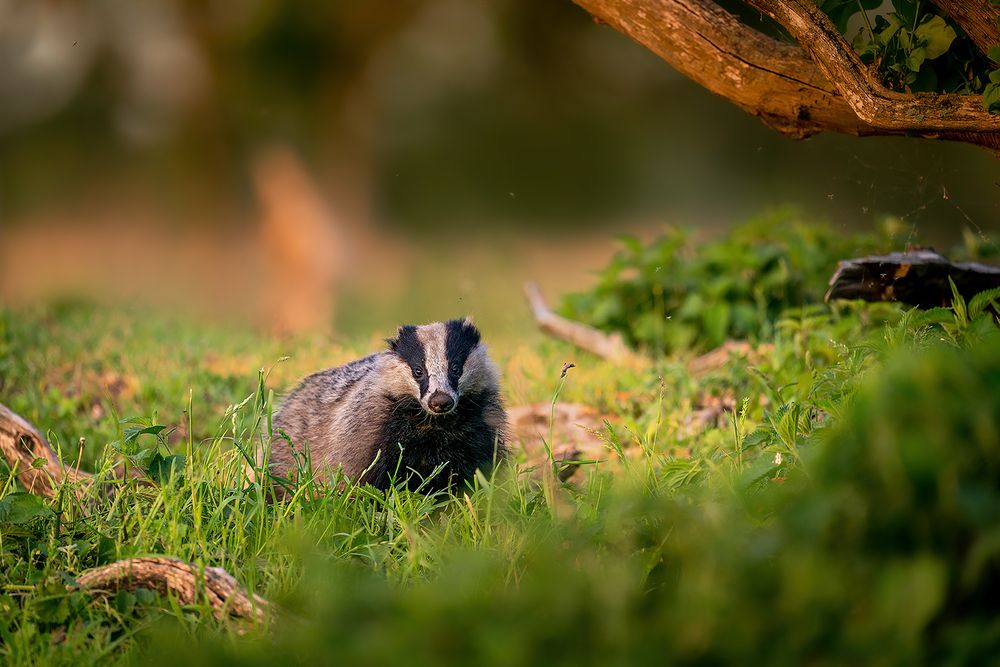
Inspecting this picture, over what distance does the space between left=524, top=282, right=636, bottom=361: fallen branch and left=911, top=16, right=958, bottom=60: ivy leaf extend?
3396 mm

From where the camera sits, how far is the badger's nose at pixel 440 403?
421cm

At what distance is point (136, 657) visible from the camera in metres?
2.56

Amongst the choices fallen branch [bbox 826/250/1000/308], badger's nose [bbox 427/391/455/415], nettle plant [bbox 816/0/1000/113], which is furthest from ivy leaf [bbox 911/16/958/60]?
badger's nose [bbox 427/391/455/415]

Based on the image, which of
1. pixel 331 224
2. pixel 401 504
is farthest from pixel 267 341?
pixel 401 504

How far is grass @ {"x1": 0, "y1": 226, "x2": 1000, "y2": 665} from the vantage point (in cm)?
189

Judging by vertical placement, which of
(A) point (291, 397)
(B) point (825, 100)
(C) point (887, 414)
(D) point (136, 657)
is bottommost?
(A) point (291, 397)

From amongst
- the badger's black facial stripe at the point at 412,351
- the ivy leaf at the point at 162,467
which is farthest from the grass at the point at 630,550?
the badger's black facial stripe at the point at 412,351

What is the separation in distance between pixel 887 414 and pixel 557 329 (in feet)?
19.4

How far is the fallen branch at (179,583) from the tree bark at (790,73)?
2858 millimetres

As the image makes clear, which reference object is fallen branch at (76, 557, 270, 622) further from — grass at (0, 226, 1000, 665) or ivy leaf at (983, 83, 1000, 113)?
ivy leaf at (983, 83, 1000, 113)

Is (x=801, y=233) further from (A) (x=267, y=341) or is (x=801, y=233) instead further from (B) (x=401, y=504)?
(B) (x=401, y=504)

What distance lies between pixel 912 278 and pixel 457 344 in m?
2.11

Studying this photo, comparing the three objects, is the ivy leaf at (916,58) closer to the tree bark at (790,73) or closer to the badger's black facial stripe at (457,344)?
the tree bark at (790,73)

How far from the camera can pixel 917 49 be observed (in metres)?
3.93
